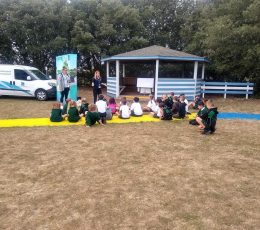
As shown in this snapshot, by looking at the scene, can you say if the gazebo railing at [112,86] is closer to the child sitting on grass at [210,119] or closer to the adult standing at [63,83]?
the adult standing at [63,83]

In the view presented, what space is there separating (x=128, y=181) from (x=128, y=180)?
44mm

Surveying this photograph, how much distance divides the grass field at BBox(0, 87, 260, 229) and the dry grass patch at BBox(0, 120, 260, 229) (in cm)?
1

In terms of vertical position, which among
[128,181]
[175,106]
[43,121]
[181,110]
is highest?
[175,106]

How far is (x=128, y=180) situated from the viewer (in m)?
5.16

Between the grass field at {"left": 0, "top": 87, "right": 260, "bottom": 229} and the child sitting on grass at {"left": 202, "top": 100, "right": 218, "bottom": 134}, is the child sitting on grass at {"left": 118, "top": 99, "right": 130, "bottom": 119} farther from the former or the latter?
the child sitting on grass at {"left": 202, "top": 100, "right": 218, "bottom": 134}

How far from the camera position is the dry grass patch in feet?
12.7

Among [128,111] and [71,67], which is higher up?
[71,67]

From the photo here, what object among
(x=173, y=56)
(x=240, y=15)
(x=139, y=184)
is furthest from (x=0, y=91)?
(x=240, y=15)

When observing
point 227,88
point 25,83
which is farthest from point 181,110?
point 25,83

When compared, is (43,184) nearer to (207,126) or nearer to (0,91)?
(207,126)

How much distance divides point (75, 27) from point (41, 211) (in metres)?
22.2

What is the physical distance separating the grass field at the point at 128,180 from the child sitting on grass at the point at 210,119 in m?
0.36

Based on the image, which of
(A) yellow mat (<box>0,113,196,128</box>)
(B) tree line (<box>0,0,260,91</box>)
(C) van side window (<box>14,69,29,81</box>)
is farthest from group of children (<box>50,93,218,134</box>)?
(B) tree line (<box>0,0,260,91</box>)

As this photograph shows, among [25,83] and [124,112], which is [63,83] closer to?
[25,83]
